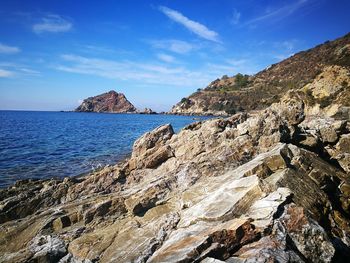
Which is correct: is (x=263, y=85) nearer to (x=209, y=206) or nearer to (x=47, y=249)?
(x=209, y=206)

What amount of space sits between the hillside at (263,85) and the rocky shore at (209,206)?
105613 millimetres

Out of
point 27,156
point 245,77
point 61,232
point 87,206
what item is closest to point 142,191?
point 87,206

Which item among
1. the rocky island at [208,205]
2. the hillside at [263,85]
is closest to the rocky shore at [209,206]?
the rocky island at [208,205]

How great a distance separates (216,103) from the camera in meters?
156

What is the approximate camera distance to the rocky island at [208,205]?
7.71 m

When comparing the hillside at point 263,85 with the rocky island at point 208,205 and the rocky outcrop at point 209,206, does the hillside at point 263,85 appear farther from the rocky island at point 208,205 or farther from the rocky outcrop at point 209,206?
the rocky outcrop at point 209,206

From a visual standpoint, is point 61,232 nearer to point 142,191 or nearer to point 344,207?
point 142,191

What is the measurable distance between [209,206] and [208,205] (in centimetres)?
10

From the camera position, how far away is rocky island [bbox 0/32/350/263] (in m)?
7.71

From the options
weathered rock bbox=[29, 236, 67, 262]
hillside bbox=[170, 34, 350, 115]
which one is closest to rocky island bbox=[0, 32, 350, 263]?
weathered rock bbox=[29, 236, 67, 262]

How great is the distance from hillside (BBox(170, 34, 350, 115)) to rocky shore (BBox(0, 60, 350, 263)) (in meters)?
106

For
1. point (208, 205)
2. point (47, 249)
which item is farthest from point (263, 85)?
point (47, 249)

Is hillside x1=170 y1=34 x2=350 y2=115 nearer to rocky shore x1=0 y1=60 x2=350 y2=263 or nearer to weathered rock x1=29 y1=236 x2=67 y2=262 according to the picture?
rocky shore x1=0 y1=60 x2=350 y2=263

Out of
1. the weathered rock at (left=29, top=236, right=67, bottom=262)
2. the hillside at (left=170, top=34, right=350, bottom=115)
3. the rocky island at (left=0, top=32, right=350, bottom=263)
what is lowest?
the weathered rock at (left=29, top=236, right=67, bottom=262)
